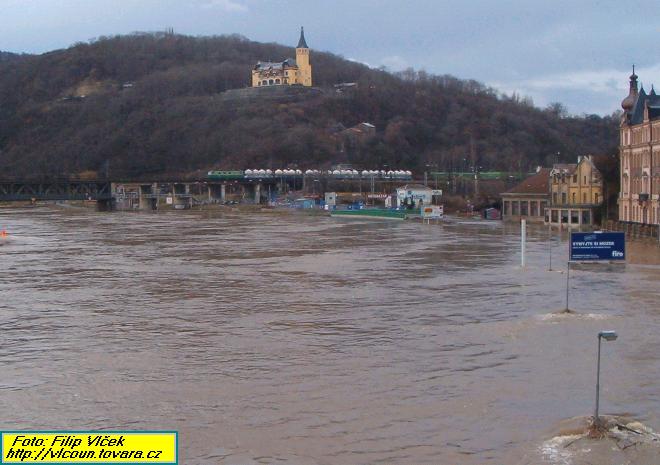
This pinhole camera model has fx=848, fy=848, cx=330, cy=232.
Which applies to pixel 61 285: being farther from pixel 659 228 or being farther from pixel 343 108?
pixel 343 108

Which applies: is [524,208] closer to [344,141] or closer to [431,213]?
[431,213]

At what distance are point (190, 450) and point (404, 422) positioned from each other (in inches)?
152

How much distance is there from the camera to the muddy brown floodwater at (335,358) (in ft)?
47.8

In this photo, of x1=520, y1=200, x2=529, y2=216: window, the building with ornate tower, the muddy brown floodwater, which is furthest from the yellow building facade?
the muddy brown floodwater

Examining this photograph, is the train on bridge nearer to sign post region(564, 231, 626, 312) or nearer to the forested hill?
the forested hill

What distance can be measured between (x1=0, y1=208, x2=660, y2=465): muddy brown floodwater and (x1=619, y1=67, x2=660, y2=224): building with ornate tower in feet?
67.2

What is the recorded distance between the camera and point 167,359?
2005 cm

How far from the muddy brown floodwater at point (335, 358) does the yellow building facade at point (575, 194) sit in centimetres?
3599

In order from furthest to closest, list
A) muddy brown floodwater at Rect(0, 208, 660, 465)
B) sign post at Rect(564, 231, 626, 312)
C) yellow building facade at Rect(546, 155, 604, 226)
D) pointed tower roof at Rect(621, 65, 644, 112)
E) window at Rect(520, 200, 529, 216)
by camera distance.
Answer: window at Rect(520, 200, 529, 216)
yellow building facade at Rect(546, 155, 604, 226)
pointed tower roof at Rect(621, 65, 644, 112)
sign post at Rect(564, 231, 626, 312)
muddy brown floodwater at Rect(0, 208, 660, 465)

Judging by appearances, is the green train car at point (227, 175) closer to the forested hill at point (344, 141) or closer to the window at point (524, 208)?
the forested hill at point (344, 141)

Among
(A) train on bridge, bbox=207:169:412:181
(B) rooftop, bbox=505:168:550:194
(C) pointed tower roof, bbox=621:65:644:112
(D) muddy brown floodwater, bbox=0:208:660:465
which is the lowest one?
(D) muddy brown floodwater, bbox=0:208:660:465

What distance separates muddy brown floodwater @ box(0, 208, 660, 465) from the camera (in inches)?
574

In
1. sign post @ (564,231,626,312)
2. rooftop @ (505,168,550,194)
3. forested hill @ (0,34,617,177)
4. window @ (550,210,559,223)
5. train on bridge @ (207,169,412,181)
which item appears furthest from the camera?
forested hill @ (0,34,617,177)

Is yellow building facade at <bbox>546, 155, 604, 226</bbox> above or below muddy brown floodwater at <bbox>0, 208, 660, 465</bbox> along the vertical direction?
above
